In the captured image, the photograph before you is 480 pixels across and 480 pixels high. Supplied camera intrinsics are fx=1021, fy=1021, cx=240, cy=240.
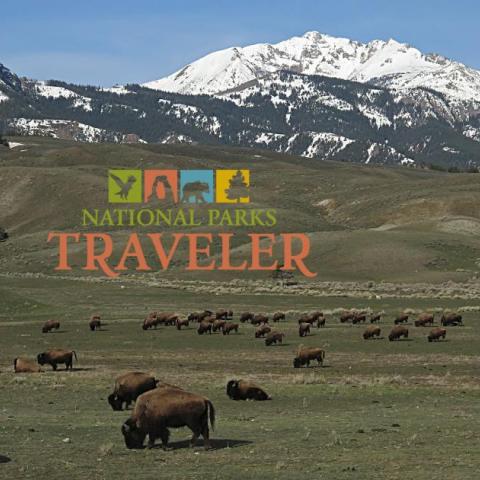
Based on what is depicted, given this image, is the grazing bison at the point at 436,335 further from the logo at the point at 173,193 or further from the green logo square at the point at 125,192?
→ the green logo square at the point at 125,192

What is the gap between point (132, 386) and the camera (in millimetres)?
23797

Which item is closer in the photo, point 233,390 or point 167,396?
point 167,396

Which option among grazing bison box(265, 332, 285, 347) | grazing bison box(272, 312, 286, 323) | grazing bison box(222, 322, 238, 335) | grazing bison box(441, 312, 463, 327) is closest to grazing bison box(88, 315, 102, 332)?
grazing bison box(222, 322, 238, 335)

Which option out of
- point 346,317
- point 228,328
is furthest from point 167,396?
point 346,317

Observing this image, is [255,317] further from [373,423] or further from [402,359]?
[373,423]

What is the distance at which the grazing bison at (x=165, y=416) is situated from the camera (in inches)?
703

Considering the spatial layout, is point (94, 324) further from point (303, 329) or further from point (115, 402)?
point (115, 402)

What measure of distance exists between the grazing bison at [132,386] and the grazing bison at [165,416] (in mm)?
5335

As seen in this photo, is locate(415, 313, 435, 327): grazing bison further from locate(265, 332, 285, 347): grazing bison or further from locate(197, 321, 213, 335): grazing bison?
locate(265, 332, 285, 347): grazing bison

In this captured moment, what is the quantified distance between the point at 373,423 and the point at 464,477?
245 inches

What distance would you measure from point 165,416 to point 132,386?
19.8ft

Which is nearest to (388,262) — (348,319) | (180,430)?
(348,319)

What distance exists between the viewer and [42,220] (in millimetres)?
187750

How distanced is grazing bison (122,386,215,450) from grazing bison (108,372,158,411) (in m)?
5.34
